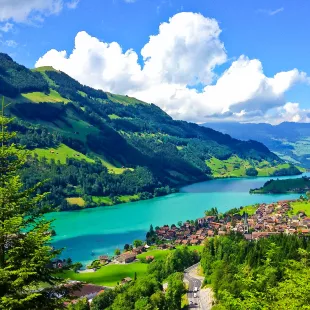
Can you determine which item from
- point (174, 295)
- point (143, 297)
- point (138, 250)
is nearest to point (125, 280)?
point (143, 297)

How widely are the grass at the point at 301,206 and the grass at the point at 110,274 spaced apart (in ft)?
254

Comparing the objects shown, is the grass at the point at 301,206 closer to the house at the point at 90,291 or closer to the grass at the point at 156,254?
the grass at the point at 156,254

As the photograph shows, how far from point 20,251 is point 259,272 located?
115 feet

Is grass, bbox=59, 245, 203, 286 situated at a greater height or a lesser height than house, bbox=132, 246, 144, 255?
lesser

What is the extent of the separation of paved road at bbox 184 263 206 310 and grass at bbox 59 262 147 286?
387 inches

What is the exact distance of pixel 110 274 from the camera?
7844 centimetres

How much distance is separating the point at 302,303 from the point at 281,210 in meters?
136

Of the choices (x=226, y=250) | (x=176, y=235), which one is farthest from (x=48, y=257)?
(x=176, y=235)

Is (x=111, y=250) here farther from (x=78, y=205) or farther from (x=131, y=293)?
(x=78, y=205)

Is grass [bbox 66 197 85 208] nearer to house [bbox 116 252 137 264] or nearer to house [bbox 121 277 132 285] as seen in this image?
house [bbox 116 252 137 264]

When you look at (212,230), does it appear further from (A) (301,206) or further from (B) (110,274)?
(B) (110,274)

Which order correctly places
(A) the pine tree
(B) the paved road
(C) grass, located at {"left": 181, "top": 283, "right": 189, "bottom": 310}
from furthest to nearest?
(B) the paved road, (C) grass, located at {"left": 181, "top": 283, "right": 189, "bottom": 310}, (A) the pine tree

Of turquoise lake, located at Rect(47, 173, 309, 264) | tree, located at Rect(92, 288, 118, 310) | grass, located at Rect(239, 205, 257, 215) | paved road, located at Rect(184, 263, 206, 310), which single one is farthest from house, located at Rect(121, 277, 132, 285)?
grass, located at Rect(239, 205, 257, 215)

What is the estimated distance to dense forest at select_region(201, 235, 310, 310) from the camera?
567 inches
